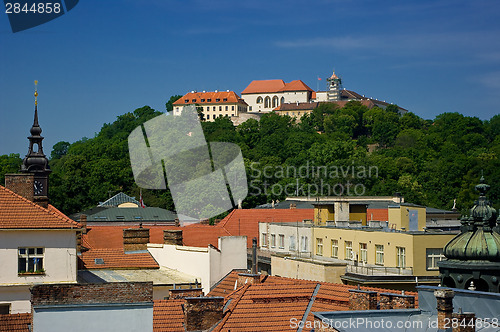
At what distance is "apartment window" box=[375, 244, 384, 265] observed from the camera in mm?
33938

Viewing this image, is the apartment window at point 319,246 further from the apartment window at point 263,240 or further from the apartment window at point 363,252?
the apartment window at point 263,240

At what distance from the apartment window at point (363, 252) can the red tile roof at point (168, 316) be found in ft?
53.3

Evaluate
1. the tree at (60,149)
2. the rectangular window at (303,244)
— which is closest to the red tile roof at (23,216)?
the rectangular window at (303,244)

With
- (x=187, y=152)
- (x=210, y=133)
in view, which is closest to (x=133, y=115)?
(x=210, y=133)

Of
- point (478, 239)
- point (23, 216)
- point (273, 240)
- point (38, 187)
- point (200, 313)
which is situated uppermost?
point (38, 187)

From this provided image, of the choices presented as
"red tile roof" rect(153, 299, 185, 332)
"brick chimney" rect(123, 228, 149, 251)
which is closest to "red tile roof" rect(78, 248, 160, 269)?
"brick chimney" rect(123, 228, 149, 251)

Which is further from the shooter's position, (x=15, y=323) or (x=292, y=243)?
(x=292, y=243)

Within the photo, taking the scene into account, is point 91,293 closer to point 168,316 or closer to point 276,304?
point 168,316

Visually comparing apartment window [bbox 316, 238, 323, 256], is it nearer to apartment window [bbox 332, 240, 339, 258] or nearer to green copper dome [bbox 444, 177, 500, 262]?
apartment window [bbox 332, 240, 339, 258]

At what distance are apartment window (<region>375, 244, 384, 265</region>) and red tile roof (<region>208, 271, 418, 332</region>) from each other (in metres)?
12.2

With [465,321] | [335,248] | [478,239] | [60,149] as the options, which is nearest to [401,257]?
[335,248]

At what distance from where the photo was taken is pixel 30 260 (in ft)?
A: 78.4

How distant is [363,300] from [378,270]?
1455 centimetres

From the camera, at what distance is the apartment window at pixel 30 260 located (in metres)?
23.7
